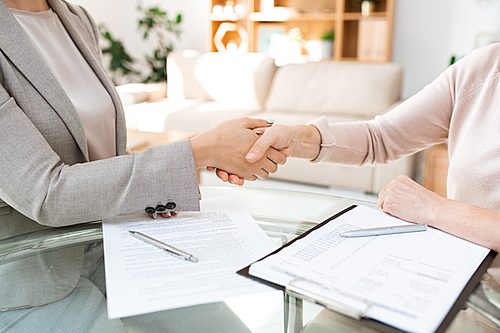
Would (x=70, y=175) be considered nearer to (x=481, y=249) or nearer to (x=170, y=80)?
(x=481, y=249)

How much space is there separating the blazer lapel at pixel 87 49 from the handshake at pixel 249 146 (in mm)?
318

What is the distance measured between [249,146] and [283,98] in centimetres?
255

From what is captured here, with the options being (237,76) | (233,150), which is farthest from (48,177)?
(237,76)

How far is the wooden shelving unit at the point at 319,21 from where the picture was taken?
4.02 m

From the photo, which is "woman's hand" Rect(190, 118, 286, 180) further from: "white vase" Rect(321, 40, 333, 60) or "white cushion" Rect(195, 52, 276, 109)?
"white vase" Rect(321, 40, 333, 60)

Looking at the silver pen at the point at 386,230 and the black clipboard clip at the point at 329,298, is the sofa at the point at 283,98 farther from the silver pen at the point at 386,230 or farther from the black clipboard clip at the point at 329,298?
the black clipboard clip at the point at 329,298

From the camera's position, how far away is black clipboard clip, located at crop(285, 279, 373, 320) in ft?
1.53

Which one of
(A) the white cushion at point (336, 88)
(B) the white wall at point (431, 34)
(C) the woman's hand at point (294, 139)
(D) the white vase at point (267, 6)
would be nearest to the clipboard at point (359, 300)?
(C) the woman's hand at point (294, 139)

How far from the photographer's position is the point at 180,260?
23.7 inches

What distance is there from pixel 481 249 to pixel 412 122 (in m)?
0.47

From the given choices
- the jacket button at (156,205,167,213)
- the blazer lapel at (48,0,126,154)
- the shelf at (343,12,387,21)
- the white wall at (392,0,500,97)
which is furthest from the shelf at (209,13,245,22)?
the jacket button at (156,205,167,213)

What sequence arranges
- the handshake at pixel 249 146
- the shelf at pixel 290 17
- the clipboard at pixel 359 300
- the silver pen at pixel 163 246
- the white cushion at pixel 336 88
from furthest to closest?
the shelf at pixel 290 17 → the white cushion at pixel 336 88 → the handshake at pixel 249 146 → the silver pen at pixel 163 246 → the clipboard at pixel 359 300

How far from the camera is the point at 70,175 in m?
0.72

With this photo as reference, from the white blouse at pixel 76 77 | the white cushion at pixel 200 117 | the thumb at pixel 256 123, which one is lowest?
the white cushion at pixel 200 117
